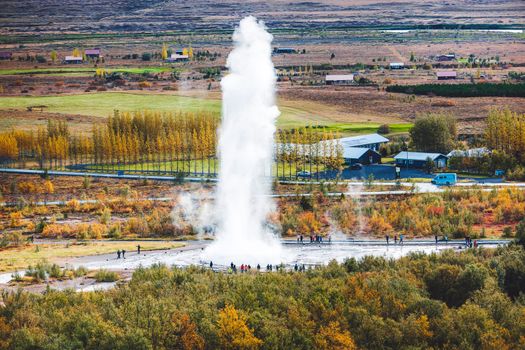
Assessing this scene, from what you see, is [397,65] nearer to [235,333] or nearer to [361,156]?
[361,156]

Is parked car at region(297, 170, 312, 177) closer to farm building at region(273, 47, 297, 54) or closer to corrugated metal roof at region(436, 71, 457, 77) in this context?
corrugated metal roof at region(436, 71, 457, 77)

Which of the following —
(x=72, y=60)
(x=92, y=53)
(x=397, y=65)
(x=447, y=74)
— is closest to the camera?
(x=447, y=74)

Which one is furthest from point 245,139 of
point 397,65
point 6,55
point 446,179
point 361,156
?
point 6,55

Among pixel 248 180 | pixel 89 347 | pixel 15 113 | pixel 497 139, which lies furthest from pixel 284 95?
pixel 89 347

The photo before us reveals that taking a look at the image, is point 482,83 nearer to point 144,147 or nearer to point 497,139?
point 497,139

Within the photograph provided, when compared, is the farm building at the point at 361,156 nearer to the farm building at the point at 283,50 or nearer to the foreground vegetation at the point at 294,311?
the foreground vegetation at the point at 294,311

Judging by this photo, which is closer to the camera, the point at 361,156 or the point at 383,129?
the point at 361,156
